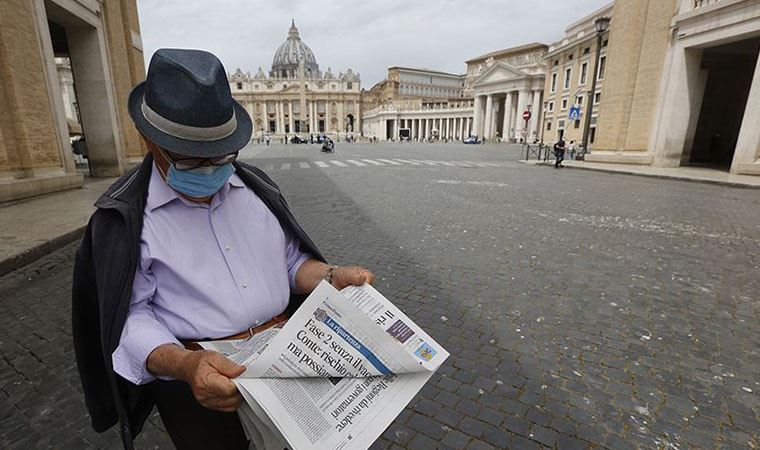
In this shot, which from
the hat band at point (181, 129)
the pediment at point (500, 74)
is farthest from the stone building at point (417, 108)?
the hat band at point (181, 129)

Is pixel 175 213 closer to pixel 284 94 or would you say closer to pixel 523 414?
pixel 523 414

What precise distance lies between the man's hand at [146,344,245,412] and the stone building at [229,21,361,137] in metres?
107

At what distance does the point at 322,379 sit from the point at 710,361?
3.07m

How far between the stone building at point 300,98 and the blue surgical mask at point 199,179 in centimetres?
10651

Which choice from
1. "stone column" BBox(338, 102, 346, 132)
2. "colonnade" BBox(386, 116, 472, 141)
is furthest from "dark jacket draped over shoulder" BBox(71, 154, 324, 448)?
"stone column" BBox(338, 102, 346, 132)

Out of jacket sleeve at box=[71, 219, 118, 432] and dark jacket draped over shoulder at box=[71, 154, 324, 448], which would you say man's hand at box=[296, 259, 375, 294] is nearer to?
dark jacket draped over shoulder at box=[71, 154, 324, 448]

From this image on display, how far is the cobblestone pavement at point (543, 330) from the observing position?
7.23ft

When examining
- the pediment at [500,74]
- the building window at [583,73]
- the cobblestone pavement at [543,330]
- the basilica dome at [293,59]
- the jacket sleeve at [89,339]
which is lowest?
the cobblestone pavement at [543,330]

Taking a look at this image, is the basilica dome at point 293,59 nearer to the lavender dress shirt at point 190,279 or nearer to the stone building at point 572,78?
the stone building at point 572,78

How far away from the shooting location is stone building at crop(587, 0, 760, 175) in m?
13.7

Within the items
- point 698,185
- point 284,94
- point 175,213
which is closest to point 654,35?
point 698,185

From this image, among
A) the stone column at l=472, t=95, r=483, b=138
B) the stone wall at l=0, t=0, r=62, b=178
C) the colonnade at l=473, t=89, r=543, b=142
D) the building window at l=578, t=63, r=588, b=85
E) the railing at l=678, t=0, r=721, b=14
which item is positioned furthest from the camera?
the stone column at l=472, t=95, r=483, b=138

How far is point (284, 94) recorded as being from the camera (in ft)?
347

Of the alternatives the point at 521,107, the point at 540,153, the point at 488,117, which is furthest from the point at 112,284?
the point at 488,117
